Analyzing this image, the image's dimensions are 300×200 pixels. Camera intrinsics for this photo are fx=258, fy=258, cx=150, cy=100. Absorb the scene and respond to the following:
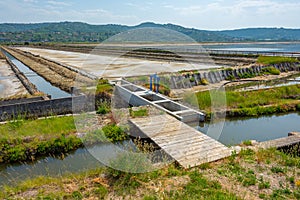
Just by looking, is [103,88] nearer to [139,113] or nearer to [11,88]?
[139,113]

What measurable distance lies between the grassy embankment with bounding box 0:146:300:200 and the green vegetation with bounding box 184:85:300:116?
5445 millimetres

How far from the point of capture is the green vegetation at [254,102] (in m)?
11.5

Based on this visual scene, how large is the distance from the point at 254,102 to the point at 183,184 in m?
8.54

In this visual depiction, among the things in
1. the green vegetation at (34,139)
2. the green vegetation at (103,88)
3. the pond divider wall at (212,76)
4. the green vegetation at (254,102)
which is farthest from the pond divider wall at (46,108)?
the pond divider wall at (212,76)

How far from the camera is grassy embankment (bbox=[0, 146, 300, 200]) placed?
15.8ft

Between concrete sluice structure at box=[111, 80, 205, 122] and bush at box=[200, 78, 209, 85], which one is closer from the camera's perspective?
concrete sluice structure at box=[111, 80, 205, 122]

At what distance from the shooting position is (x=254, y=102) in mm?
12359

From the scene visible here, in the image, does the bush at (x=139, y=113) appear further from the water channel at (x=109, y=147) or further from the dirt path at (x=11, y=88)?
the dirt path at (x=11, y=88)

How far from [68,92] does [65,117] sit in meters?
7.62

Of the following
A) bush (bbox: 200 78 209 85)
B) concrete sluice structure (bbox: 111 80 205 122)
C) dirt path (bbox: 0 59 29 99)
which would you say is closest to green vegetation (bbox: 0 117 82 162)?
concrete sluice structure (bbox: 111 80 205 122)

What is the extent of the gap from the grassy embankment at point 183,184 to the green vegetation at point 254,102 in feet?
17.9

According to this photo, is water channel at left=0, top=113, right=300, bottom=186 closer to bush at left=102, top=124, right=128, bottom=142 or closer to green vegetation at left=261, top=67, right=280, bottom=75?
bush at left=102, top=124, right=128, bottom=142

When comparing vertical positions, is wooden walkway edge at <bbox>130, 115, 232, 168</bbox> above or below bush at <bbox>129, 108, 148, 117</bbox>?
below

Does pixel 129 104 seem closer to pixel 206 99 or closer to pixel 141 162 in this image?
pixel 206 99
